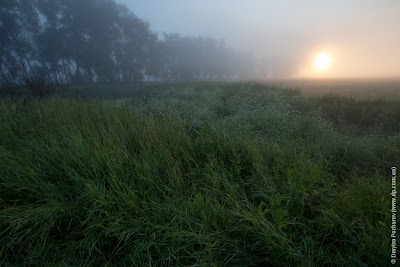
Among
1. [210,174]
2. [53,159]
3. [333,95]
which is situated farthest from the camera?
[333,95]

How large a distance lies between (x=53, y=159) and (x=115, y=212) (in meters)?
1.44

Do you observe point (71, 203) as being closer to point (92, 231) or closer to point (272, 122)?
point (92, 231)

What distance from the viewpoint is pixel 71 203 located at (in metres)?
2.19

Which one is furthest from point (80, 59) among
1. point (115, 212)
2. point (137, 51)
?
point (115, 212)

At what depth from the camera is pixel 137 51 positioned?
24688mm

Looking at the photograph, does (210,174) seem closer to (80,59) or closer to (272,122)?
(272,122)

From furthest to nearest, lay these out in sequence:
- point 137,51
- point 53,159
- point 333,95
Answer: point 137,51, point 333,95, point 53,159

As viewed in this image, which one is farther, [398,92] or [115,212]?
[398,92]

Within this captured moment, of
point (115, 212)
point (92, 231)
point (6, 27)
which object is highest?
point (6, 27)

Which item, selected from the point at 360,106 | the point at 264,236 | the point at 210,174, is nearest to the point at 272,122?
the point at 210,174

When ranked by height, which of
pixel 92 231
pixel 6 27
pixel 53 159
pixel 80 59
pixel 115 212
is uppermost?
pixel 6 27

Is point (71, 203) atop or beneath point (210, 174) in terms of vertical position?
beneath

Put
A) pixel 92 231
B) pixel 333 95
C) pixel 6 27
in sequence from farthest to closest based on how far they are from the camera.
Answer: pixel 6 27 < pixel 333 95 < pixel 92 231

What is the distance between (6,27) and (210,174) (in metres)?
19.8
